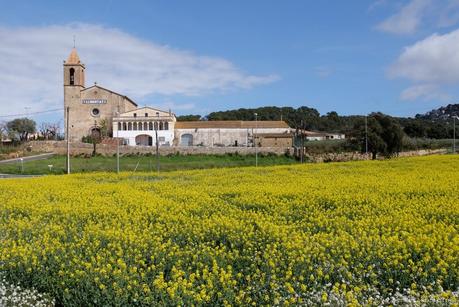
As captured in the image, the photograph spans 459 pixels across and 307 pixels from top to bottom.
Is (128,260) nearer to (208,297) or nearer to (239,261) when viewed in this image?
(239,261)

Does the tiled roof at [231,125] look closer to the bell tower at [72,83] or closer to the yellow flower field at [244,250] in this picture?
the bell tower at [72,83]

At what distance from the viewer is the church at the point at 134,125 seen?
78438 mm

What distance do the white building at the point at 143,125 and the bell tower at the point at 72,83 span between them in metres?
8.29

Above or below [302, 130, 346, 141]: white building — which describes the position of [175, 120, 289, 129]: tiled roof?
above

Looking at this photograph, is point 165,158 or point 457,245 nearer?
point 457,245

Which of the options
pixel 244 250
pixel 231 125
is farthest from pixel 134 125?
pixel 244 250

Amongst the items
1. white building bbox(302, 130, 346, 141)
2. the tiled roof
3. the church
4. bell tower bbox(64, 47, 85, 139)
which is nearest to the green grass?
the church

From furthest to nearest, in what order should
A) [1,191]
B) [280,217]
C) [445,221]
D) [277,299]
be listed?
[1,191]
[280,217]
[445,221]
[277,299]

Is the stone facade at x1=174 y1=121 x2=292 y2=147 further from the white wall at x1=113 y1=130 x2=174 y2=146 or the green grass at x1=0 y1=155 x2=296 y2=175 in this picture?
the green grass at x1=0 y1=155 x2=296 y2=175

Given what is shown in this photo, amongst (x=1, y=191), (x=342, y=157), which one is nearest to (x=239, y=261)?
(x=1, y=191)

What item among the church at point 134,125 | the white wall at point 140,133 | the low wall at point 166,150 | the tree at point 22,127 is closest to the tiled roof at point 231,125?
the church at point 134,125

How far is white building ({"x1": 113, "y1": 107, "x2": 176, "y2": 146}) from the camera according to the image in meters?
78.3

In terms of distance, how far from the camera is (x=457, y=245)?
710 cm

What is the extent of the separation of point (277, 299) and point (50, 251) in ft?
13.1
